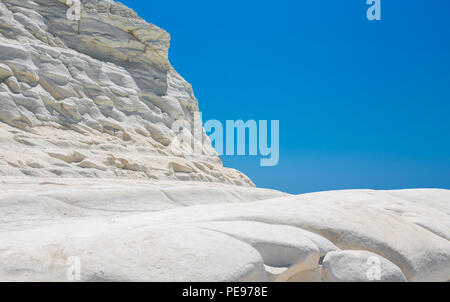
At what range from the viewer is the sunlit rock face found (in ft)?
39.0

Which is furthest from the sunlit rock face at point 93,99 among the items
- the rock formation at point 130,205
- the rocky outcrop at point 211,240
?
the rocky outcrop at point 211,240

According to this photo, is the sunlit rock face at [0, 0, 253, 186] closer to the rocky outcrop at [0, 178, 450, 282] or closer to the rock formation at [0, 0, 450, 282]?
the rock formation at [0, 0, 450, 282]

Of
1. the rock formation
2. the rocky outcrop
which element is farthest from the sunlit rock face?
the rocky outcrop

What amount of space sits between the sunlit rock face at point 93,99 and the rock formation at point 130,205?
0.19 feet

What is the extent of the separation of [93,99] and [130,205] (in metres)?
10.6

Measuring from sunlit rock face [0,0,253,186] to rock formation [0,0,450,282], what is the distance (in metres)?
0.06

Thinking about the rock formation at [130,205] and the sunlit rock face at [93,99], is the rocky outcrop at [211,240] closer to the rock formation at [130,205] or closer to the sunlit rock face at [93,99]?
the rock formation at [130,205]

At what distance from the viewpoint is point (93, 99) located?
642 inches

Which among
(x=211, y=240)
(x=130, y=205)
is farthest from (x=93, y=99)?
(x=211, y=240)

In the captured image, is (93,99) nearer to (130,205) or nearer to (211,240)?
(130,205)
